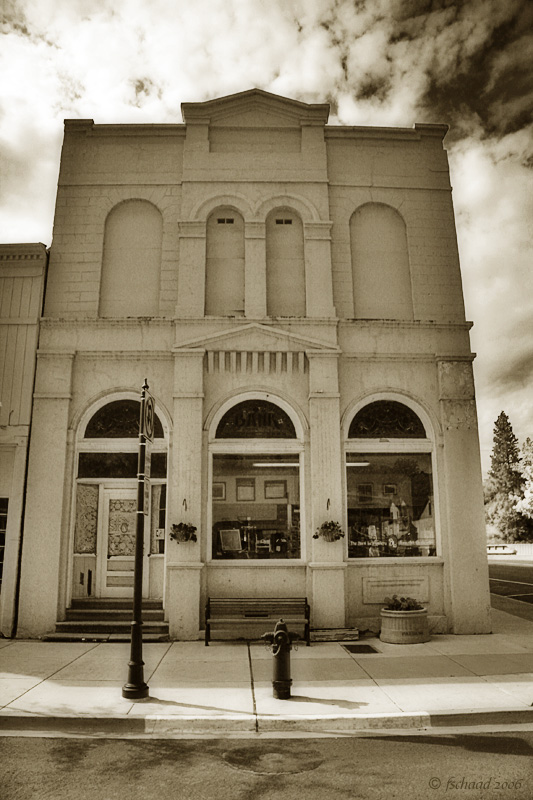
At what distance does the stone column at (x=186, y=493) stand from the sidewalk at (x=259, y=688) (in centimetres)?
62

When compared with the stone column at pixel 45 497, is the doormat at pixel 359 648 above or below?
below

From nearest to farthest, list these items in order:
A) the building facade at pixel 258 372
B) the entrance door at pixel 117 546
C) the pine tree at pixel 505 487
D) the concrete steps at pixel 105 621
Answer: the concrete steps at pixel 105 621
the building facade at pixel 258 372
the entrance door at pixel 117 546
the pine tree at pixel 505 487

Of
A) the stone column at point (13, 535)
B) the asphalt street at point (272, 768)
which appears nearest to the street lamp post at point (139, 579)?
the asphalt street at point (272, 768)

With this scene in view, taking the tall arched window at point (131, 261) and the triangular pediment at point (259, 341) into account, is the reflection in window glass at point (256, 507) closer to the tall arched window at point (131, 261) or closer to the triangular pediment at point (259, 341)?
the triangular pediment at point (259, 341)

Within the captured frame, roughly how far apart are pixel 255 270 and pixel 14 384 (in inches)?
224

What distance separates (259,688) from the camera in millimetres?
8219

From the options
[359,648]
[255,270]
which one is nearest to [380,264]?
[255,270]

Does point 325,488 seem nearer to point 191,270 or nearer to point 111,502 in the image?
point 111,502

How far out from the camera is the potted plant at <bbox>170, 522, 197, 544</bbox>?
11844 mm

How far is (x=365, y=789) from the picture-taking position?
5.18 metres

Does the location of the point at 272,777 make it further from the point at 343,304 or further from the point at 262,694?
the point at 343,304

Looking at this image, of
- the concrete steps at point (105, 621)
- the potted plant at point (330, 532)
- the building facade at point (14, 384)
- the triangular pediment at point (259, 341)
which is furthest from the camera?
the triangular pediment at point (259, 341)

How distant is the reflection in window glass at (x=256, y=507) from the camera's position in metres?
12.3

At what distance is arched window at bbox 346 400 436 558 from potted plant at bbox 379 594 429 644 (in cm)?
124
